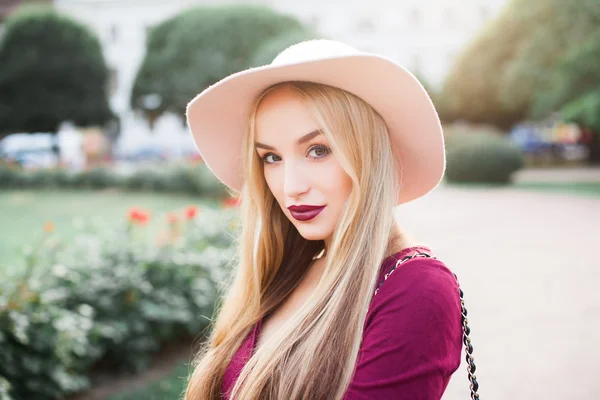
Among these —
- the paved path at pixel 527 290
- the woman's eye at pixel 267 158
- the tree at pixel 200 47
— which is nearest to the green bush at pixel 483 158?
the paved path at pixel 527 290

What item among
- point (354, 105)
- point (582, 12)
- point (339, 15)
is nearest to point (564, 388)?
point (354, 105)

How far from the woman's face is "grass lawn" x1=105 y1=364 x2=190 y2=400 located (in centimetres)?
273

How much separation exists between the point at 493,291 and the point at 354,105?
5469 millimetres

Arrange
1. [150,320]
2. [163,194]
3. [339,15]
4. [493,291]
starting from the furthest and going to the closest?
[339,15] → [163,194] → [493,291] → [150,320]

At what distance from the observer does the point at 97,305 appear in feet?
13.4

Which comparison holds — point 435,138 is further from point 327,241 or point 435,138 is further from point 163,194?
point 163,194

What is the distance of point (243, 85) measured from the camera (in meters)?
1.53

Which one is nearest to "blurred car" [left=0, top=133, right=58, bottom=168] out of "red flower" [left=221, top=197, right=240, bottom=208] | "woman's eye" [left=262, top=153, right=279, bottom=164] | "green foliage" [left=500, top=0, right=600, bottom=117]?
"green foliage" [left=500, top=0, right=600, bottom=117]

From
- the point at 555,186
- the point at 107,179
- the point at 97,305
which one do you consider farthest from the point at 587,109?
the point at 97,305

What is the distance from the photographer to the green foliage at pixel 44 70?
26.8 meters

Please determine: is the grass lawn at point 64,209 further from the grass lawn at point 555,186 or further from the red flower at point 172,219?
the grass lawn at point 555,186

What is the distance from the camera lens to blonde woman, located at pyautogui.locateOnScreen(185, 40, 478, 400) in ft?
4.06

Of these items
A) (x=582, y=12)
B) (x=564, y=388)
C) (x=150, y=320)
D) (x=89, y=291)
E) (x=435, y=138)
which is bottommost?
(x=564, y=388)

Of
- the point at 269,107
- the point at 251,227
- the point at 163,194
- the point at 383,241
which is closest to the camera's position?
the point at 383,241
